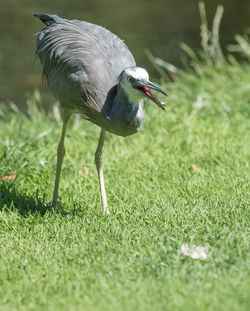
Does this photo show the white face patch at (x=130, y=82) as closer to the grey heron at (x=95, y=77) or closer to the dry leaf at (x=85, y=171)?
the grey heron at (x=95, y=77)

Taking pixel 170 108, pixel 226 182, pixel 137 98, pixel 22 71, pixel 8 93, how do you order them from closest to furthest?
pixel 137 98 < pixel 226 182 < pixel 170 108 < pixel 8 93 < pixel 22 71

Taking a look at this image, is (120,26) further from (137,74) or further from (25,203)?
(137,74)

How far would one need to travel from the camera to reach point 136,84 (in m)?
3.92

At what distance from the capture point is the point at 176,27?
11992mm

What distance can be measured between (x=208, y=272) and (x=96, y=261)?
69 centimetres

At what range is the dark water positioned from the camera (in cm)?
1016

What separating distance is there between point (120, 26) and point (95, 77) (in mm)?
8300

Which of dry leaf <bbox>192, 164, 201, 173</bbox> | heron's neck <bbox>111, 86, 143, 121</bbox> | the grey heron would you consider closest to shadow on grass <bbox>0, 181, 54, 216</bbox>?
the grey heron

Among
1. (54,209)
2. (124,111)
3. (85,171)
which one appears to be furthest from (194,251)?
(85,171)

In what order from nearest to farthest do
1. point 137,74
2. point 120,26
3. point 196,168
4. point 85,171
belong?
point 137,74 → point 196,168 → point 85,171 → point 120,26

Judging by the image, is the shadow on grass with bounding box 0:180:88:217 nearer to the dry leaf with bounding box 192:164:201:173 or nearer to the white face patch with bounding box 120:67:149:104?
the white face patch with bounding box 120:67:149:104

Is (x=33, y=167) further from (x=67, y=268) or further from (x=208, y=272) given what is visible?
(x=208, y=272)

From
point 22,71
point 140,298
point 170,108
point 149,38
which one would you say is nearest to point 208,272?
point 140,298

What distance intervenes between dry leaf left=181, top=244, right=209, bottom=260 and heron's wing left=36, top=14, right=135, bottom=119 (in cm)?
139
